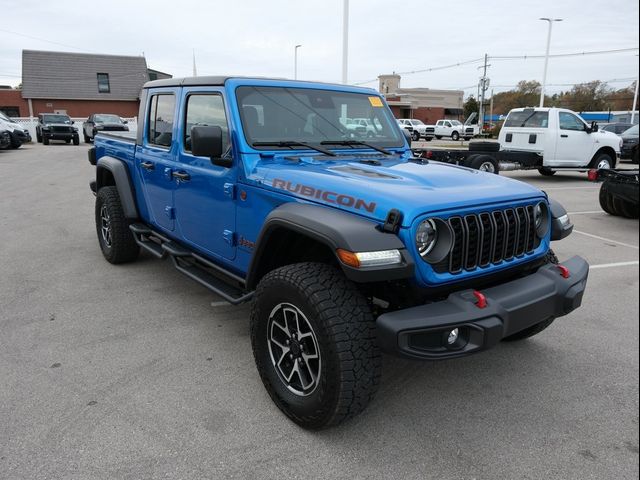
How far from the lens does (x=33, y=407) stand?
2.89 meters

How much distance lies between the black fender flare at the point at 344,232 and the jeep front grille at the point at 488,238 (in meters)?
0.34

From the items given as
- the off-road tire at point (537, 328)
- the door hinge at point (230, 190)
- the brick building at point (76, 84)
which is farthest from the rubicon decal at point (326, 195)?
the brick building at point (76, 84)

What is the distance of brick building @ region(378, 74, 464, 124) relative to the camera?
69.3 m

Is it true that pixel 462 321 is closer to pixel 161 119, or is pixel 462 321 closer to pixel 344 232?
pixel 344 232

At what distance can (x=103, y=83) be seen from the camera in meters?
43.2

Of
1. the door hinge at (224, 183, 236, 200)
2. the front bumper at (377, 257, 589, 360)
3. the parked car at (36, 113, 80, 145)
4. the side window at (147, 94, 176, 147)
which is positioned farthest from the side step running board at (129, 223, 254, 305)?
the parked car at (36, 113, 80, 145)

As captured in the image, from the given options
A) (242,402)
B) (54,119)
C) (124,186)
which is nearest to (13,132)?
(54,119)

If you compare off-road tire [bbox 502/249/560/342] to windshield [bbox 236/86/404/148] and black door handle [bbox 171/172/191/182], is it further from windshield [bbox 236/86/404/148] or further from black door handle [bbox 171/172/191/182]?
black door handle [bbox 171/172/191/182]

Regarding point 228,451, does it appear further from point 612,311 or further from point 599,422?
point 612,311

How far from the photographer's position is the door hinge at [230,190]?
3348 mm

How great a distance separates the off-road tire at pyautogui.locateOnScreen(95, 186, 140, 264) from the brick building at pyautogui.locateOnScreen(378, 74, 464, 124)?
211 ft

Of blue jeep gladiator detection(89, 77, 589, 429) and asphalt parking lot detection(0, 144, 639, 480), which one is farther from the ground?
blue jeep gladiator detection(89, 77, 589, 429)

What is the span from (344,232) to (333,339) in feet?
1.71

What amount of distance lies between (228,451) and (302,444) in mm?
386
